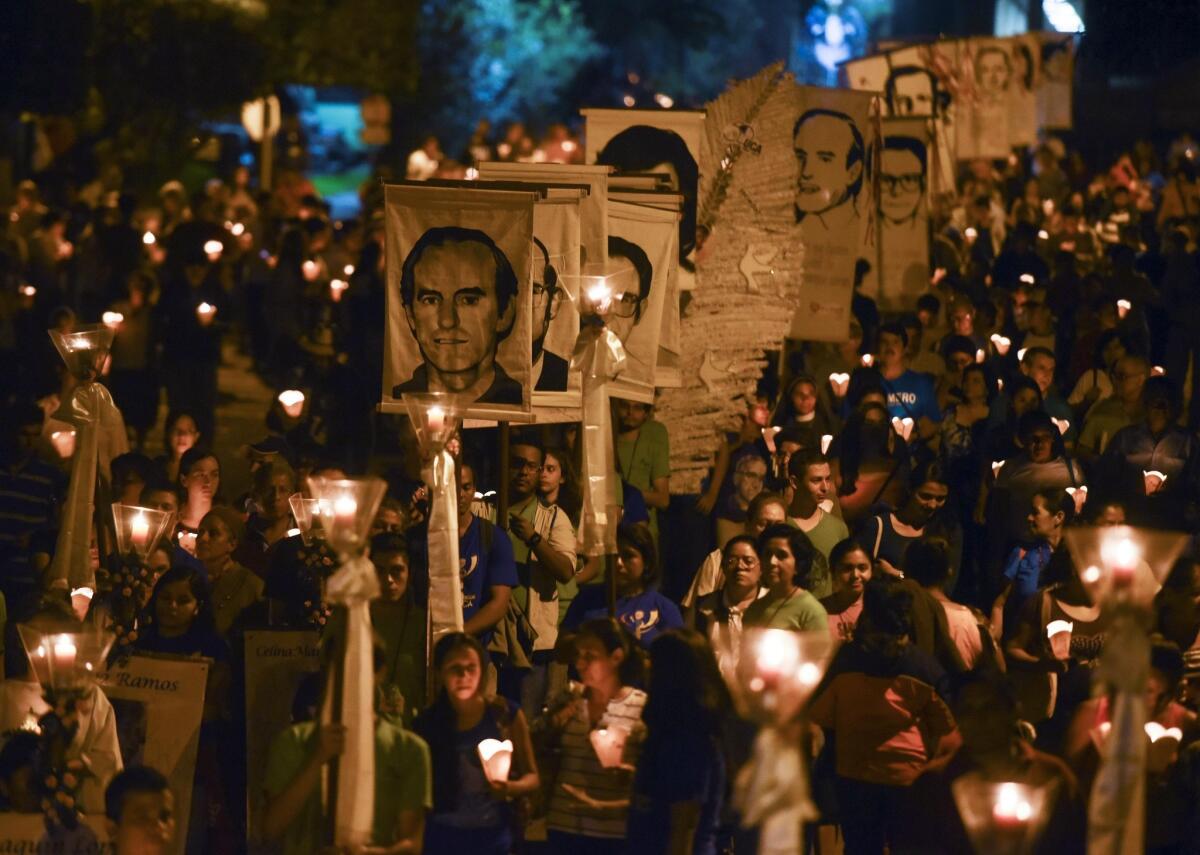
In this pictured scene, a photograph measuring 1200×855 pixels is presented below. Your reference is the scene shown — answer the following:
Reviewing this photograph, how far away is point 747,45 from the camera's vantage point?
6059 centimetres

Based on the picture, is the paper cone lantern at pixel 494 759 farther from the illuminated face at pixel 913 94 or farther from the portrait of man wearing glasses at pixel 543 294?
the illuminated face at pixel 913 94

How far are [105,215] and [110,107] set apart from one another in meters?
5.83

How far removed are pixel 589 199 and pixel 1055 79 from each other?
1446cm

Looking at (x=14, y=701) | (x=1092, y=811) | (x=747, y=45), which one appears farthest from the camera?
(x=747, y=45)

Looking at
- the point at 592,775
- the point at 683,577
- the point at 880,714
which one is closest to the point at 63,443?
Answer: the point at 683,577

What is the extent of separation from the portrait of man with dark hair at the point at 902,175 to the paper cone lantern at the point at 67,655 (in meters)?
10.8

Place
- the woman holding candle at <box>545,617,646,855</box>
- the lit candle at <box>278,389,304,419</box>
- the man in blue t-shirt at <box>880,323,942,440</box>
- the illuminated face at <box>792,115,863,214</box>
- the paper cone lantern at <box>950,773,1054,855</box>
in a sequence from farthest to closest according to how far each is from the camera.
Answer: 1. the illuminated face at <box>792,115,863,214</box>
2. the man in blue t-shirt at <box>880,323,942,440</box>
3. the lit candle at <box>278,389,304,419</box>
4. the woman holding candle at <box>545,617,646,855</box>
5. the paper cone lantern at <box>950,773,1054,855</box>

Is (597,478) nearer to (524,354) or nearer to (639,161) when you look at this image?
(524,354)

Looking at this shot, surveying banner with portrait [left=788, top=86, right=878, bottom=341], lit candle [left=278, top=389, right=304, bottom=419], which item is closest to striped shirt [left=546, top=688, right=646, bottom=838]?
lit candle [left=278, top=389, right=304, bottom=419]

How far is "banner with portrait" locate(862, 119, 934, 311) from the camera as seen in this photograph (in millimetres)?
17391

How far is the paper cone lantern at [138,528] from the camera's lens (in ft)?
30.4

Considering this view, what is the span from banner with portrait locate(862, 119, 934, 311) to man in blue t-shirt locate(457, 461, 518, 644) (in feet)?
26.9

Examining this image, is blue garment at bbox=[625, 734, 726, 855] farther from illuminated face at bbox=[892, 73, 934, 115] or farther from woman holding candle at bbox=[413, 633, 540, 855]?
illuminated face at bbox=[892, 73, 934, 115]

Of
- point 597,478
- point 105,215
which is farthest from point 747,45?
point 597,478
